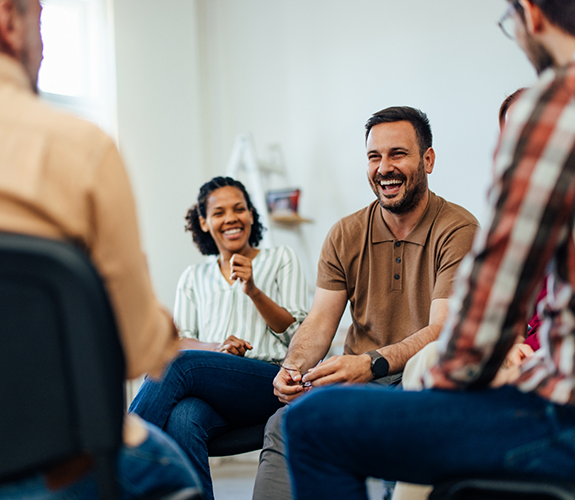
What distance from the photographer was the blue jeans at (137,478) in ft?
2.11

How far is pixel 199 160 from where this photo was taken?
3.41 meters

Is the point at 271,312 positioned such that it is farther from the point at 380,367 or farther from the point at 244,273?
the point at 380,367

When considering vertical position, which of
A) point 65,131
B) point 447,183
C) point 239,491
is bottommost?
point 239,491

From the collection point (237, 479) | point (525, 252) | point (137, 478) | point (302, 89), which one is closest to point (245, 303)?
point (237, 479)

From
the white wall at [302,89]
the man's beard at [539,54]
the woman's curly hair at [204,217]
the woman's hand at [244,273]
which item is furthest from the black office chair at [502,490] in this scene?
the white wall at [302,89]

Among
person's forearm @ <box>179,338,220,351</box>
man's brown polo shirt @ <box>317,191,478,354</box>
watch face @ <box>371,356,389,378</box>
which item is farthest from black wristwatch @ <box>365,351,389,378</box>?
person's forearm @ <box>179,338,220,351</box>

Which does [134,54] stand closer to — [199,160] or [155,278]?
[199,160]

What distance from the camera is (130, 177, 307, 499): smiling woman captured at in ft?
5.20

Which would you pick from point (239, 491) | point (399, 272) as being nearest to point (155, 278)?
point (239, 491)

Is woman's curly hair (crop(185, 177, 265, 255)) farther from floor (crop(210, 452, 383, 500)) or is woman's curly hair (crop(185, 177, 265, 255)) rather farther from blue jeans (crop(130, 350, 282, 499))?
floor (crop(210, 452, 383, 500))

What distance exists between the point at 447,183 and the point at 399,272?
3.37ft

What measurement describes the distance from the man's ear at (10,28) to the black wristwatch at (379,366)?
3.71ft

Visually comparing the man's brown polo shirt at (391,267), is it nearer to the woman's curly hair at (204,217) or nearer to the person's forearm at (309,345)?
the person's forearm at (309,345)

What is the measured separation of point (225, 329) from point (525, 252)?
1.49m
